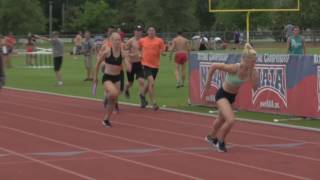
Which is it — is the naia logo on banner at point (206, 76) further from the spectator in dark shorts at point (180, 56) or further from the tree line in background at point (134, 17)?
the tree line in background at point (134, 17)

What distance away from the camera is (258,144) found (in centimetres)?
1212

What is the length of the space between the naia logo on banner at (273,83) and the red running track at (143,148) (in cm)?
144

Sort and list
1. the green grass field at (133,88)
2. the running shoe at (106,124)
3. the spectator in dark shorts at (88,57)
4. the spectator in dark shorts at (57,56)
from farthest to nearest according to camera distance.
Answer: the spectator in dark shorts at (88,57), the spectator in dark shorts at (57,56), the green grass field at (133,88), the running shoe at (106,124)

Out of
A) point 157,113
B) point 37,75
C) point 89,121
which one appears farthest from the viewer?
point 37,75

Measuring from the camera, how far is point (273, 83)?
16016 millimetres

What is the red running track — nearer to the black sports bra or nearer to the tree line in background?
the black sports bra

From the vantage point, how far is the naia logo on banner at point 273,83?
51.7 feet

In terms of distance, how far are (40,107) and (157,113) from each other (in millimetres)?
3152

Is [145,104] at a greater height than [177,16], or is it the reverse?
[177,16]

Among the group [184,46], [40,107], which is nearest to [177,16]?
[184,46]

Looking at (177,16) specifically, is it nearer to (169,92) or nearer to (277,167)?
(169,92)

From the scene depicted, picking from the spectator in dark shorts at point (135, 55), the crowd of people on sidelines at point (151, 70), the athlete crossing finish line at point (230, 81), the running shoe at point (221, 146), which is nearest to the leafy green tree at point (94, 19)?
the crowd of people on sidelines at point (151, 70)

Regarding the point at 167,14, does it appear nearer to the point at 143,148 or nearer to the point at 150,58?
the point at 150,58

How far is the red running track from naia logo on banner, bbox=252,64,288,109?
1.44 meters
